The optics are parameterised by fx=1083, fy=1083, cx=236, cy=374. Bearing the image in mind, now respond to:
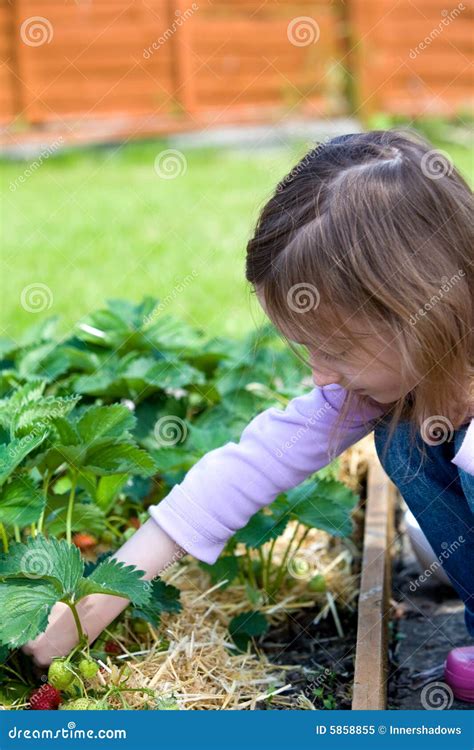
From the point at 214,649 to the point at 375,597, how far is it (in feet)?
0.84

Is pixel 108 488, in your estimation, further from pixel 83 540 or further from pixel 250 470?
pixel 250 470

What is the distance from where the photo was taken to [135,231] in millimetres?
4523

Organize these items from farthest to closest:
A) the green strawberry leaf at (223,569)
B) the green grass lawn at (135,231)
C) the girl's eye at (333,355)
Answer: the green grass lawn at (135,231) < the green strawberry leaf at (223,569) < the girl's eye at (333,355)

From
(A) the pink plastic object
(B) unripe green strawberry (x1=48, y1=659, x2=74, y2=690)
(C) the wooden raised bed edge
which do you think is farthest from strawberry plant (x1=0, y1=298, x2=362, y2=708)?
(A) the pink plastic object

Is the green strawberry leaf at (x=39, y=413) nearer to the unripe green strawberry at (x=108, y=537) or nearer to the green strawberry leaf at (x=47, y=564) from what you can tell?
the green strawberry leaf at (x=47, y=564)

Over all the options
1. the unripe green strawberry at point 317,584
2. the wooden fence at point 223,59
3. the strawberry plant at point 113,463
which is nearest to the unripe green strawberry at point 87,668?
the strawberry plant at point 113,463

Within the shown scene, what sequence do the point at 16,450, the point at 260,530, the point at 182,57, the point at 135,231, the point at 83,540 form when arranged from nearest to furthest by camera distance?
the point at 16,450
the point at 260,530
the point at 83,540
the point at 135,231
the point at 182,57

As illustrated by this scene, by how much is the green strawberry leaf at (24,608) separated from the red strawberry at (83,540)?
1.47ft

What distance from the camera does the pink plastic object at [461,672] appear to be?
5.10ft

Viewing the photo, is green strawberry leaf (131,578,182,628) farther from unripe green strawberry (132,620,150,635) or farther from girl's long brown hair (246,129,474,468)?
girl's long brown hair (246,129,474,468)

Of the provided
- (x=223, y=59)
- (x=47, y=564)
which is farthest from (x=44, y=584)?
(x=223, y=59)
